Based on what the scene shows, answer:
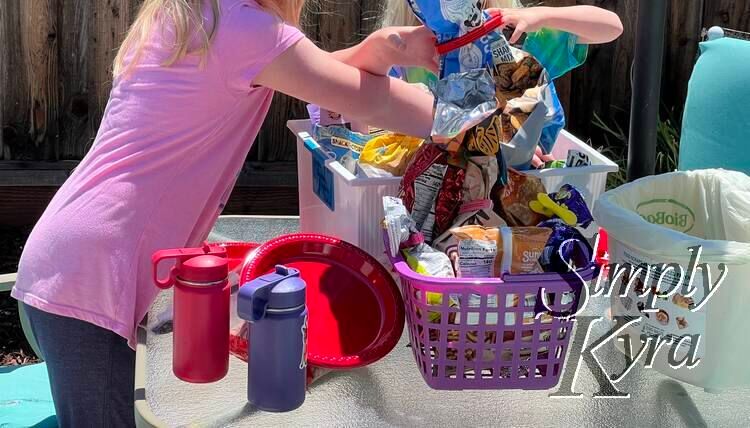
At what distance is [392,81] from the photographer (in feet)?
5.62

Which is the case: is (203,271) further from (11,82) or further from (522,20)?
(11,82)

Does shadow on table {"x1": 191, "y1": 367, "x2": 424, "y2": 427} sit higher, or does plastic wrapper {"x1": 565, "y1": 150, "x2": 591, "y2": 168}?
plastic wrapper {"x1": 565, "y1": 150, "x2": 591, "y2": 168}

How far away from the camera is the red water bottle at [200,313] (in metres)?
1.32

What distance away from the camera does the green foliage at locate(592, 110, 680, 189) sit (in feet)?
12.8

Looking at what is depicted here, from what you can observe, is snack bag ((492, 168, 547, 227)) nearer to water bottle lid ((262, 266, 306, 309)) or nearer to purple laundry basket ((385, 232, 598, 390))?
purple laundry basket ((385, 232, 598, 390))

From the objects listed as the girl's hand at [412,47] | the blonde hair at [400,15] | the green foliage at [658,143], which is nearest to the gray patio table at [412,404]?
the girl's hand at [412,47]

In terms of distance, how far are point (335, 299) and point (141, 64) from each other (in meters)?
0.57

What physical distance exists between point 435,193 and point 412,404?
312 millimetres

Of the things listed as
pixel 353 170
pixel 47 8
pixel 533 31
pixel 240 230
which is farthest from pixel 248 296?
pixel 47 8

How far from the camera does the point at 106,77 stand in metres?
3.79

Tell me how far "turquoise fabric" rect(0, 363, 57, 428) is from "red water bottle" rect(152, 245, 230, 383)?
0.78 meters

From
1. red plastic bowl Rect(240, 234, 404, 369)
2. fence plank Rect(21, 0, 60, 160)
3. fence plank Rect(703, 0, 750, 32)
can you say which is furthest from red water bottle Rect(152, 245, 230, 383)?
fence plank Rect(703, 0, 750, 32)

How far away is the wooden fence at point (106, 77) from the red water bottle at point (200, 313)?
2.56m

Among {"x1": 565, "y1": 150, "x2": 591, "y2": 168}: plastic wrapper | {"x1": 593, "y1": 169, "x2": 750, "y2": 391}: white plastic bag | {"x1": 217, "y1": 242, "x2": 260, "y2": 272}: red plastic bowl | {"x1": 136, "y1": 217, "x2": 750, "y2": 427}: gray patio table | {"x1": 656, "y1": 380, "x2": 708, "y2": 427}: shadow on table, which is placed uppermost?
{"x1": 565, "y1": 150, "x2": 591, "y2": 168}: plastic wrapper
